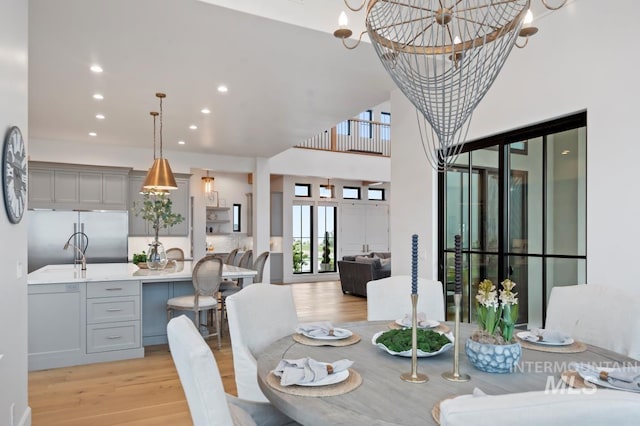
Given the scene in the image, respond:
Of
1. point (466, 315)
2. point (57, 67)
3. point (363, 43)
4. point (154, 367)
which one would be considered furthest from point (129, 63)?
point (466, 315)

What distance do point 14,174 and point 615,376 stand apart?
308 centimetres

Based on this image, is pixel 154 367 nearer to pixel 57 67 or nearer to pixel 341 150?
pixel 57 67

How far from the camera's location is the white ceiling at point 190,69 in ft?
10.9

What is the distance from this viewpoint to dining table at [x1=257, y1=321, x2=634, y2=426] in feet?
4.25

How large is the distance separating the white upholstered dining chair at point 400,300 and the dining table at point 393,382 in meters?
0.87

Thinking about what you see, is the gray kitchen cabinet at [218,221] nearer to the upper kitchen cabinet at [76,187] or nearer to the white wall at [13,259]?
the upper kitchen cabinet at [76,187]

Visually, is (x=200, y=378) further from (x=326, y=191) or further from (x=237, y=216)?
(x=237, y=216)

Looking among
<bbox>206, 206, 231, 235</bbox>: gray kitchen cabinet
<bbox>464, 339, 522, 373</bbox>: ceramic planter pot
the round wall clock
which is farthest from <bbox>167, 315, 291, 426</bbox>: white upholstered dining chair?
<bbox>206, 206, 231, 235</bbox>: gray kitchen cabinet

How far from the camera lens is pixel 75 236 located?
7.41 metres

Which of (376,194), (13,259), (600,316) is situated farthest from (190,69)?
(376,194)

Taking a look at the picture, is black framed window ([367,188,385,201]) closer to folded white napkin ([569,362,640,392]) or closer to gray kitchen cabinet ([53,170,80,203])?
gray kitchen cabinet ([53,170,80,203])

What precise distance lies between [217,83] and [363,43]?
1843 mm

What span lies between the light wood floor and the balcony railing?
6399mm

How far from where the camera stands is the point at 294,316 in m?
2.60
